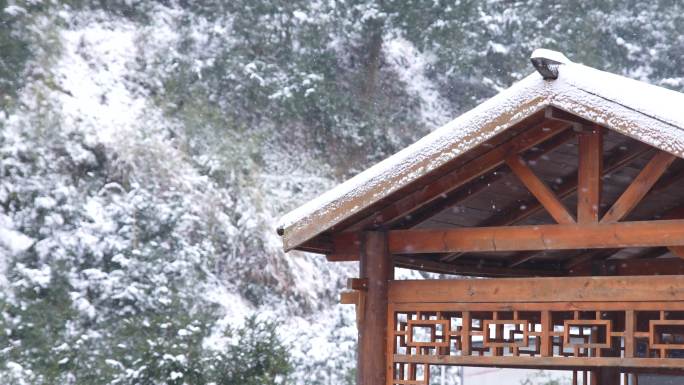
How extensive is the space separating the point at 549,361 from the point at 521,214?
180 cm

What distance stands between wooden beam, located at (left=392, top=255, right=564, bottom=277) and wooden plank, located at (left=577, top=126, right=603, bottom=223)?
1404 mm

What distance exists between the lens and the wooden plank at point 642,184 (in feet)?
20.2

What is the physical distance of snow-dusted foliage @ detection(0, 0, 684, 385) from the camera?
1452 cm

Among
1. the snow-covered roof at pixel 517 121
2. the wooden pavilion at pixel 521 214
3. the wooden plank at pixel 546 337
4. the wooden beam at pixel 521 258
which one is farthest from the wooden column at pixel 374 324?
the wooden beam at pixel 521 258

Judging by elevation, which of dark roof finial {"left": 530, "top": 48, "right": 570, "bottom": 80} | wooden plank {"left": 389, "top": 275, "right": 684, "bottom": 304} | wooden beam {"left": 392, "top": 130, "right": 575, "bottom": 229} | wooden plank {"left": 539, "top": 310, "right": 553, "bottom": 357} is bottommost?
wooden plank {"left": 539, "top": 310, "right": 553, "bottom": 357}

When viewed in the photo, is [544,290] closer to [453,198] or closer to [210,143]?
[453,198]

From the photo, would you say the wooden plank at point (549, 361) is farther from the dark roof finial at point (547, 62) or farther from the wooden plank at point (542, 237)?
the dark roof finial at point (547, 62)

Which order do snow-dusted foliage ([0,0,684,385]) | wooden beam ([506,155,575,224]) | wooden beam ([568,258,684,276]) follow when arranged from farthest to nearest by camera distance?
1. snow-dusted foliage ([0,0,684,385])
2. wooden beam ([568,258,684,276])
3. wooden beam ([506,155,575,224])

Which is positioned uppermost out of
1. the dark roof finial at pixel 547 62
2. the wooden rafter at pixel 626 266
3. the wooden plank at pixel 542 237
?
the dark roof finial at pixel 547 62

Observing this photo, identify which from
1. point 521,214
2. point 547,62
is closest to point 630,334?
point 547,62

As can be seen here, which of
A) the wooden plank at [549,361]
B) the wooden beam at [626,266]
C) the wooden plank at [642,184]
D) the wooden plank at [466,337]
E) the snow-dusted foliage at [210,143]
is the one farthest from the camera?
the snow-dusted foliage at [210,143]

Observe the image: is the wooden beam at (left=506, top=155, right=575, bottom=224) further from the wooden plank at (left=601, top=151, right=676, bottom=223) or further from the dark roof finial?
the dark roof finial

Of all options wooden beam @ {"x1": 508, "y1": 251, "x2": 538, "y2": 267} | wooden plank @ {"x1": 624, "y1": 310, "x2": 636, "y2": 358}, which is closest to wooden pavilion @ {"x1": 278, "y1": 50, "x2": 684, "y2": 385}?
wooden plank @ {"x1": 624, "y1": 310, "x2": 636, "y2": 358}

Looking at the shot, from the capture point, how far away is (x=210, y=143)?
19.0 meters
